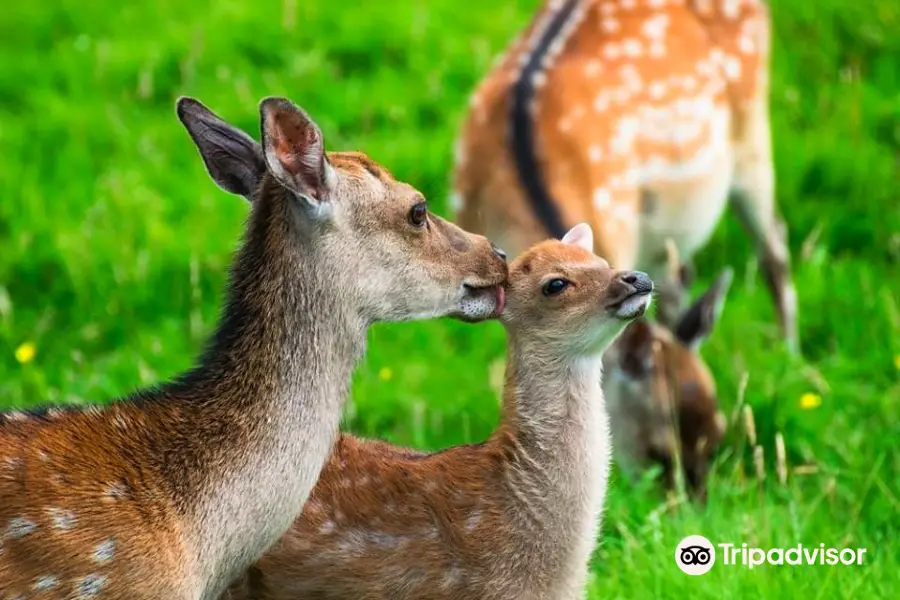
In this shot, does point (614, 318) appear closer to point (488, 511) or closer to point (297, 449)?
point (488, 511)

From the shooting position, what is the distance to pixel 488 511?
493 centimetres

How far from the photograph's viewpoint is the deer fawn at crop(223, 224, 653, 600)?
483 centimetres

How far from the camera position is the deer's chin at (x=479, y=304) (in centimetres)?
481

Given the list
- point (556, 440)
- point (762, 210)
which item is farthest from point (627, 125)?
point (556, 440)

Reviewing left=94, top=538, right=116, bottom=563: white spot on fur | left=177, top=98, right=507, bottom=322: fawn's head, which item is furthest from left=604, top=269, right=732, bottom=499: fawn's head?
left=94, top=538, right=116, bottom=563: white spot on fur

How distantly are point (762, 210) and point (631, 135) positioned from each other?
1070 mm

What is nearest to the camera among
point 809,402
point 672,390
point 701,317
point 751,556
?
point 751,556

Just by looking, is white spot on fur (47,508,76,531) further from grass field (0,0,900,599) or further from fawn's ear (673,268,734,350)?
fawn's ear (673,268,734,350)

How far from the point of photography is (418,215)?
4.77 meters

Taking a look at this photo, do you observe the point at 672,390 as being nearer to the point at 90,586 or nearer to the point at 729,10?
the point at 729,10

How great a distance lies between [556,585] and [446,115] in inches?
198

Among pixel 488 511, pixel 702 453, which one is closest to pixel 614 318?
pixel 488 511

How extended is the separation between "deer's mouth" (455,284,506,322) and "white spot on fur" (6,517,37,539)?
1.26 metres

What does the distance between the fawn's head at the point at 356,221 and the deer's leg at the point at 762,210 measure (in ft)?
12.9
